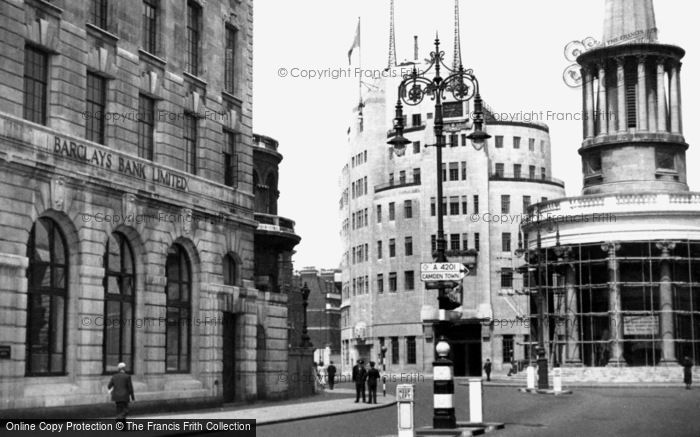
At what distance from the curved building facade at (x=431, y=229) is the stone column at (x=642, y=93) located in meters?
19.3

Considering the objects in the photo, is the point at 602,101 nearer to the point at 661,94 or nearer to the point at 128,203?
the point at 661,94

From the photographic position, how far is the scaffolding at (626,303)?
68688 mm

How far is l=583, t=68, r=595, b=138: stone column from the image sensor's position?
77.6 m

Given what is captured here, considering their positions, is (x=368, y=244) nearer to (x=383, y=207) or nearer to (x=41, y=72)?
(x=383, y=207)

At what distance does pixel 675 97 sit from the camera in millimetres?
76500

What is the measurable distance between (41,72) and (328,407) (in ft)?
53.8

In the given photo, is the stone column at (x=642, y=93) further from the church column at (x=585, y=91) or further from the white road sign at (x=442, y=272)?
the white road sign at (x=442, y=272)

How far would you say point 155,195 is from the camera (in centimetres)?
3488

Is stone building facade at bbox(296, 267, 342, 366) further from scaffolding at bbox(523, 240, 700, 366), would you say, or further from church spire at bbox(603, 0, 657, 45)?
church spire at bbox(603, 0, 657, 45)

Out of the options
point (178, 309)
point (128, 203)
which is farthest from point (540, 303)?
point (128, 203)

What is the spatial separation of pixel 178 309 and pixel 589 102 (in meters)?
48.3

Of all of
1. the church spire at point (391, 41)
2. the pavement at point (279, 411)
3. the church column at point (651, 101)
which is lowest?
the pavement at point (279, 411)

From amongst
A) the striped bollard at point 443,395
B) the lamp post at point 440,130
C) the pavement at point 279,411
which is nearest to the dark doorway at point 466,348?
the pavement at point 279,411

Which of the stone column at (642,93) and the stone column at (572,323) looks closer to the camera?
the stone column at (572,323)
